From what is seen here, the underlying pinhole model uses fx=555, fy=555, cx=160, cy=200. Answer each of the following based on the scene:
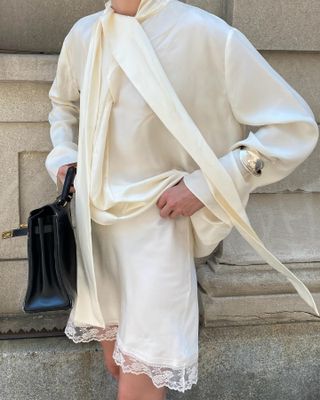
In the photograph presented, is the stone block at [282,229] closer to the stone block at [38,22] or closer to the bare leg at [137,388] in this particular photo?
the bare leg at [137,388]

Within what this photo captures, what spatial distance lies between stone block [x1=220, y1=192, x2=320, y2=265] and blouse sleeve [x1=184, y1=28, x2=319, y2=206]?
1128mm

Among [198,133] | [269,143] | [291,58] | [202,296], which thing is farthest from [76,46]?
[202,296]

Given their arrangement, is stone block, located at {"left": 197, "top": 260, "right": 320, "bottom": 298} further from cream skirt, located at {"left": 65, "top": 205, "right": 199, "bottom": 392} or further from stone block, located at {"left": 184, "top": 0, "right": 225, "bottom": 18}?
stone block, located at {"left": 184, "top": 0, "right": 225, "bottom": 18}

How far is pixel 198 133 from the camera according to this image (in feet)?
6.02

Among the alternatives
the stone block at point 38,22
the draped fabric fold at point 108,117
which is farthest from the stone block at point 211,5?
the draped fabric fold at point 108,117

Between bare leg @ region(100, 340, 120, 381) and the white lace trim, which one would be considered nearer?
the white lace trim

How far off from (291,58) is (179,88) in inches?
49.4

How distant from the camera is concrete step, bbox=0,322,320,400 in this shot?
9.30 feet

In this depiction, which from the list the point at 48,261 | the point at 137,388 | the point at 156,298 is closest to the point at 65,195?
the point at 48,261

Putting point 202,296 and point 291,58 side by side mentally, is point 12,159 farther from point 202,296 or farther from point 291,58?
point 291,58

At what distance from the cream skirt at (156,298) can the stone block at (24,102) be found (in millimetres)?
1086

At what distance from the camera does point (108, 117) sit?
1922 mm

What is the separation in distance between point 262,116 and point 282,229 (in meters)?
1.30

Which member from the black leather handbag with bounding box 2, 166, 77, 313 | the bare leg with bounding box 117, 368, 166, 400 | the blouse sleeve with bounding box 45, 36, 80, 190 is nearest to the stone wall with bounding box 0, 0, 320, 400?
the blouse sleeve with bounding box 45, 36, 80, 190
